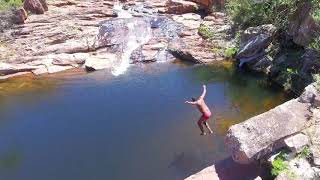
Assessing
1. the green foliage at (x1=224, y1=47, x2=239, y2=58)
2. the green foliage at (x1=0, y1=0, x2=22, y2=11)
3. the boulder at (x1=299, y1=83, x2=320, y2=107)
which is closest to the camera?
the boulder at (x1=299, y1=83, x2=320, y2=107)

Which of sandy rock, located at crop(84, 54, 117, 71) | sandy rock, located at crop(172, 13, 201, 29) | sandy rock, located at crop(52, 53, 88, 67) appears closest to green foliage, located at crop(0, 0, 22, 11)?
sandy rock, located at crop(52, 53, 88, 67)

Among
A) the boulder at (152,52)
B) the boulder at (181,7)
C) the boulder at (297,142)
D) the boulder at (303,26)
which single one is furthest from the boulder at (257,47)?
the boulder at (297,142)

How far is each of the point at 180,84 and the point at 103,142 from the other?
647cm

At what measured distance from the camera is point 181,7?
32.7 meters

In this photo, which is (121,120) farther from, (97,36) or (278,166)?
(97,36)

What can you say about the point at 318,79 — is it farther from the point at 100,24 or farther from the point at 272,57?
the point at 100,24

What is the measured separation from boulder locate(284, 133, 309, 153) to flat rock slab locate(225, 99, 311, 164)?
15 centimetres

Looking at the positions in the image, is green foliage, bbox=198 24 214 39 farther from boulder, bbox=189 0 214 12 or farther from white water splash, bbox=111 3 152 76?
boulder, bbox=189 0 214 12

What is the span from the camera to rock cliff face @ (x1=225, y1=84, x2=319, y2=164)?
1320 cm

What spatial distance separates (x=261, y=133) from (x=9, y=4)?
81.2ft

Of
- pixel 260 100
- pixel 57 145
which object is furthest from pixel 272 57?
pixel 57 145

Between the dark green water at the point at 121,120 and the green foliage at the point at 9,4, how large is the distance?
8809 mm

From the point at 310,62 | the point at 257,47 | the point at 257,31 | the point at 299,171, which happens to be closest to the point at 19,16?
the point at 257,31

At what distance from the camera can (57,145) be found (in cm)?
1802
